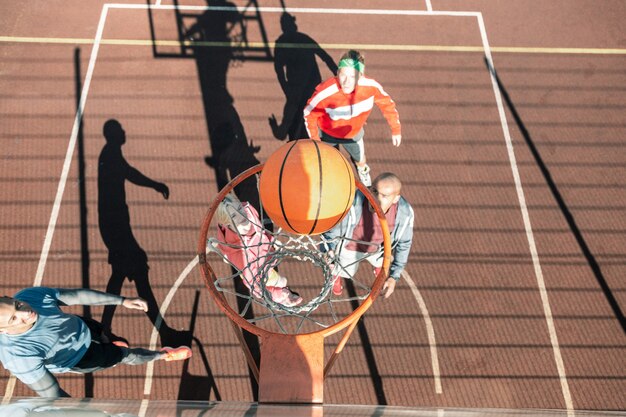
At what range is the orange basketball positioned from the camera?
2.81m

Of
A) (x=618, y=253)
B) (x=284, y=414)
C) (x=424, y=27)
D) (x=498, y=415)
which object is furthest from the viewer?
(x=424, y=27)

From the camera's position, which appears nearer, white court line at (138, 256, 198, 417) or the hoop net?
the hoop net

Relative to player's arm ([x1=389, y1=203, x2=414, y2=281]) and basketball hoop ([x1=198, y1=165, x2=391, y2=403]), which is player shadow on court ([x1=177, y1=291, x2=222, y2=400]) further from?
player's arm ([x1=389, y1=203, x2=414, y2=281])

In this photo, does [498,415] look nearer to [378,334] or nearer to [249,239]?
[378,334]

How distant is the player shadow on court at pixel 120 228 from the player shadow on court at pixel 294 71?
1980mm

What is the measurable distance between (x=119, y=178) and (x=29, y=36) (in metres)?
3.38

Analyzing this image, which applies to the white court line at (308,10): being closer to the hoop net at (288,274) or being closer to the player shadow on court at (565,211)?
the player shadow on court at (565,211)

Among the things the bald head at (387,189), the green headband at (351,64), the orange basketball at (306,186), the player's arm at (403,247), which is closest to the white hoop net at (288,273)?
the player's arm at (403,247)

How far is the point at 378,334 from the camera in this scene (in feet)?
16.8

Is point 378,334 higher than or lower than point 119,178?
lower

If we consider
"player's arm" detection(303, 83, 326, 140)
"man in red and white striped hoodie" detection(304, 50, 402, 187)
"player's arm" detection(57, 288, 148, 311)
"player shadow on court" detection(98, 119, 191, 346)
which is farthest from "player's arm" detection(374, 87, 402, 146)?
"player's arm" detection(57, 288, 148, 311)

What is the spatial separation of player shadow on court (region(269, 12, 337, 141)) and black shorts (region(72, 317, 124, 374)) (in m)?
3.45

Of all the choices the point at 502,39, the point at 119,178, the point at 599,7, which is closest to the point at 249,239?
the point at 119,178

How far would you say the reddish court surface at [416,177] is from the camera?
495cm
